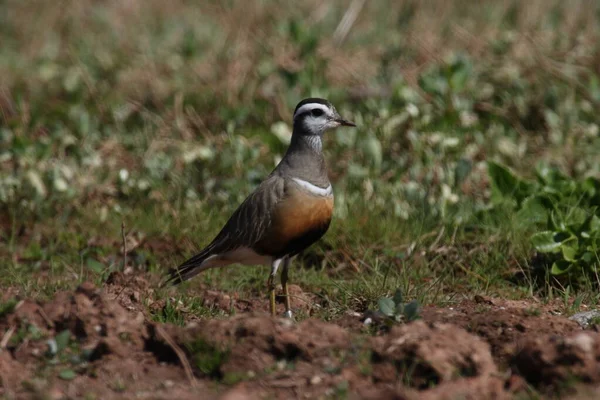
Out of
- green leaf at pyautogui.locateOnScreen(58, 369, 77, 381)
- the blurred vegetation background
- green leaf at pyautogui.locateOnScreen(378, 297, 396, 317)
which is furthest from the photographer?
the blurred vegetation background

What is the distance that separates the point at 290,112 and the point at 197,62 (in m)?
1.58

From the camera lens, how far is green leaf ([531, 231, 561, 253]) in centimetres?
645

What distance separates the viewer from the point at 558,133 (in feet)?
29.6

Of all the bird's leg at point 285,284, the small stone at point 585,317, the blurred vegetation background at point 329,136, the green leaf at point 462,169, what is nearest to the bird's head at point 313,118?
the bird's leg at point 285,284

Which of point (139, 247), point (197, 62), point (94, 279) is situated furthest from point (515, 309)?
point (197, 62)

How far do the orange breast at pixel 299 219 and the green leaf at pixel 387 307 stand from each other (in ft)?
4.00

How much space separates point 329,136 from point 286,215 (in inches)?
124

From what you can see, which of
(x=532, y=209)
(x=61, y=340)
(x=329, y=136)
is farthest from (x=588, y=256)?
(x=329, y=136)

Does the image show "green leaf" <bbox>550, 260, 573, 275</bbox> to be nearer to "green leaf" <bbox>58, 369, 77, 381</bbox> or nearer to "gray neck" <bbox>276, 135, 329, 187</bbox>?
"gray neck" <bbox>276, 135, 329, 187</bbox>

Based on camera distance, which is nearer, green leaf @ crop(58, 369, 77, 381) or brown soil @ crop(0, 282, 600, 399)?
brown soil @ crop(0, 282, 600, 399)

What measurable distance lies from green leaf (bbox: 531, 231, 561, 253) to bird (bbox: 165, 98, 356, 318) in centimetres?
129

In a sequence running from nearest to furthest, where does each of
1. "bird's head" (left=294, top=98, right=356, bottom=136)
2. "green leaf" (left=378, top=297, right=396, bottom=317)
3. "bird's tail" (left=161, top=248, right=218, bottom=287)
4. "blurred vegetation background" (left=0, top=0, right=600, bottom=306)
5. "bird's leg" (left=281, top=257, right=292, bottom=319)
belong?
"green leaf" (left=378, top=297, right=396, bottom=317) < "bird's leg" (left=281, top=257, right=292, bottom=319) < "bird's tail" (left=161, top=248, right=218, bottom=287) < "bird's head" (left=294, top=98, right=356, bottom=136) < "blurred vegetation background" (left=0, top=0, right=600, bottom=306)

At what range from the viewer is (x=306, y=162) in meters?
6.52

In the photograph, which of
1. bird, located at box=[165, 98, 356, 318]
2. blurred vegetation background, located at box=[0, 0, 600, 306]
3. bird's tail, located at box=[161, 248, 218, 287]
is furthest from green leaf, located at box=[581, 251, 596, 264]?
bird's tail, located at box=[161, 248, 218, 287]
